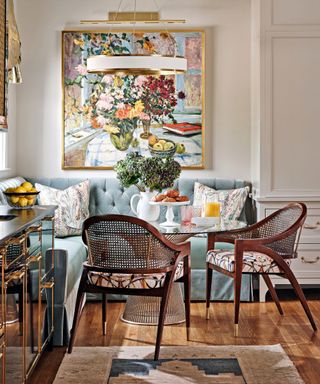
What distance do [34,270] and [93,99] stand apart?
110 inches

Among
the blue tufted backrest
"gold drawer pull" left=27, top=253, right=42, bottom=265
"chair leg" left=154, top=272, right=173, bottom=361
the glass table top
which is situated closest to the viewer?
"gold drawer pull" left=27, top=253, right=42, bottom=265

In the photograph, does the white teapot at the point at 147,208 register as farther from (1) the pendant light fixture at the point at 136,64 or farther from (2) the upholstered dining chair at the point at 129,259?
(1) the pendant light fixture at the point at 136,64

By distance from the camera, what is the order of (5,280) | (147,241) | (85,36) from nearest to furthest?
(5,280) < (147,241) < (85,36)

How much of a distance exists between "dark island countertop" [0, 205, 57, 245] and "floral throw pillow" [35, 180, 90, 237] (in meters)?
1.59

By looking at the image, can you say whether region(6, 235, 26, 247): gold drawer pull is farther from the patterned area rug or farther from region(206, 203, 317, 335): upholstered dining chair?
region(206, 203, 317, 335): upholstered dining chair

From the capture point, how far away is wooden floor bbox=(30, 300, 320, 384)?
3787mm

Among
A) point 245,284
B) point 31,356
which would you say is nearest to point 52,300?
point 31,356

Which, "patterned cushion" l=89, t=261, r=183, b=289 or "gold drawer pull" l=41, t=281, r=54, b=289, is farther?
"patterned cushion" l=89, t=261, r=183, b=289

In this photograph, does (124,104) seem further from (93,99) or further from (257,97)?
(257,97)

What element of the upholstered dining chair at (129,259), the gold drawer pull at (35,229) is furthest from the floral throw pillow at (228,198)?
the gold drawer pull at (35,229)

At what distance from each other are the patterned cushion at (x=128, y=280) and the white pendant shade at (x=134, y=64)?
1266 mm

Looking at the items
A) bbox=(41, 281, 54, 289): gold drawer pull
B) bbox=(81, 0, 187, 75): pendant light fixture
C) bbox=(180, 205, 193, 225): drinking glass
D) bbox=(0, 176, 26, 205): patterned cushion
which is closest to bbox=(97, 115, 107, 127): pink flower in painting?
bbox=(0, 176, 26, 205): patterned cushion

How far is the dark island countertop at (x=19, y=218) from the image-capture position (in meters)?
2.74

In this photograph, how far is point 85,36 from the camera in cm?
589
